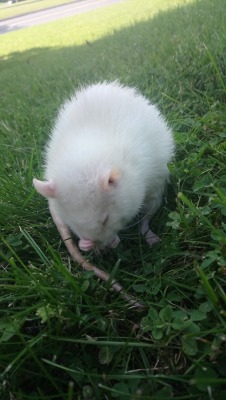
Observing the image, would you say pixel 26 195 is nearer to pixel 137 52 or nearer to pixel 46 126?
pixel 46 126

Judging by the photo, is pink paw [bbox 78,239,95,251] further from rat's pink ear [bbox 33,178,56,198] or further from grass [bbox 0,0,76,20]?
grass [bbox 0,0,76,20]

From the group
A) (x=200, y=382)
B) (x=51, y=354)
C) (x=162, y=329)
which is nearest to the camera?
(x=200, y=382)

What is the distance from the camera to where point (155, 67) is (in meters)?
4.68

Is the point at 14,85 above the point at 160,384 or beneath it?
beneath

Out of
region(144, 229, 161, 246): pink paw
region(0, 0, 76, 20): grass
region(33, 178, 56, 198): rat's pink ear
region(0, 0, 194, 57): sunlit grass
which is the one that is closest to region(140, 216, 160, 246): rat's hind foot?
region(144, 229, 161, 246): pink paw

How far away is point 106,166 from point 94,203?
0.23 metres

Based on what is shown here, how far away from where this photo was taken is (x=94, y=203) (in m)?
2.12

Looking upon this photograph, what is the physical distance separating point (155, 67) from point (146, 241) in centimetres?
299

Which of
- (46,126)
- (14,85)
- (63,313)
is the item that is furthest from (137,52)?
(63,313)

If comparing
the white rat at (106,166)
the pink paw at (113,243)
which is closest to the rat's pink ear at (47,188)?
the white rat at (106,166)

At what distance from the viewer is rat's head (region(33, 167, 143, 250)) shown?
83.3 inches

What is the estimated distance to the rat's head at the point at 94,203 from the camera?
2.12 metres

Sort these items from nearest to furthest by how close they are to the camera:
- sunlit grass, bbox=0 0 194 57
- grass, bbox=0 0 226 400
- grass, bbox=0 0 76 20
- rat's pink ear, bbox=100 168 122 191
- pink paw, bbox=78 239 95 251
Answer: grass, bbox=0 0 226 400, rat's pink ear, bbox=100 168 122 191, pink paw, bbox=78 239 95 251, sunlit grass, bbox=0 0 194 57, grass, bbox=0 0 76 20

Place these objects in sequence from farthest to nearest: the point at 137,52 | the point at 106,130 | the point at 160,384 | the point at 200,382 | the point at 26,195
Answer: the point at 137,52 < the point at 26,195 < the point at 106,130 < the point at 160,384 < the point at 200,382
